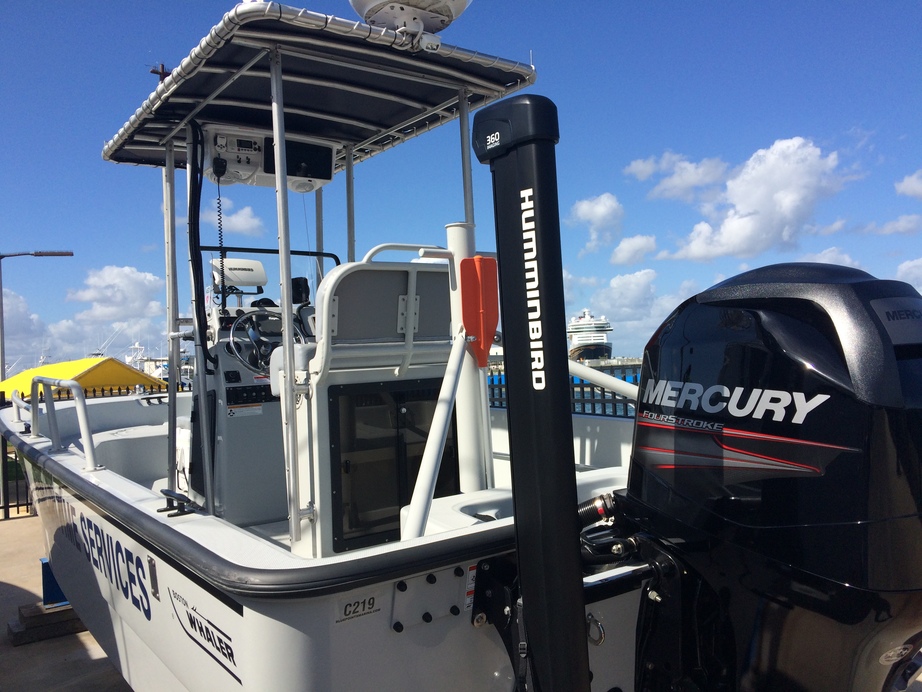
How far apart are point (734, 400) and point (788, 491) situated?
239mm

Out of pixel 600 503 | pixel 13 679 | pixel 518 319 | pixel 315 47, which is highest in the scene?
pixel 315 47

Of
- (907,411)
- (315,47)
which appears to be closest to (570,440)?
(907,411)

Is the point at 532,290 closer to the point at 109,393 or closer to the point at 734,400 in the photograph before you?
the point at 734,400

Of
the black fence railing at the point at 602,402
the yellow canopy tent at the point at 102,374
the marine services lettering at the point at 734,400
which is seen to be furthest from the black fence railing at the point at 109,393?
the marine services lettering at the point at 734,400

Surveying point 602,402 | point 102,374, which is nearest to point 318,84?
point 602,402

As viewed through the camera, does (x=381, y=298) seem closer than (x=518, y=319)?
No

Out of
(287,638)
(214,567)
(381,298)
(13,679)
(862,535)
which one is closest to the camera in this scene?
(862,535)

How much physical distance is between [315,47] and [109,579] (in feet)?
7.68

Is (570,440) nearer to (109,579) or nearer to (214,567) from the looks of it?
(214,567)

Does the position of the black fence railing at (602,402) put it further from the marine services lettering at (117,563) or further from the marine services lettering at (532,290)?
the marine services lettering at (117,563)

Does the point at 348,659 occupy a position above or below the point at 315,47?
below

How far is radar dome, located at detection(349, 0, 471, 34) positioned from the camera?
2.63 m

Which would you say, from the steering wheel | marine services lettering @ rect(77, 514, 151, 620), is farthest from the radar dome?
marine services lettering @ rect(77, 514, 151, 620)

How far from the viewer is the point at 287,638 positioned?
5.88 feet
